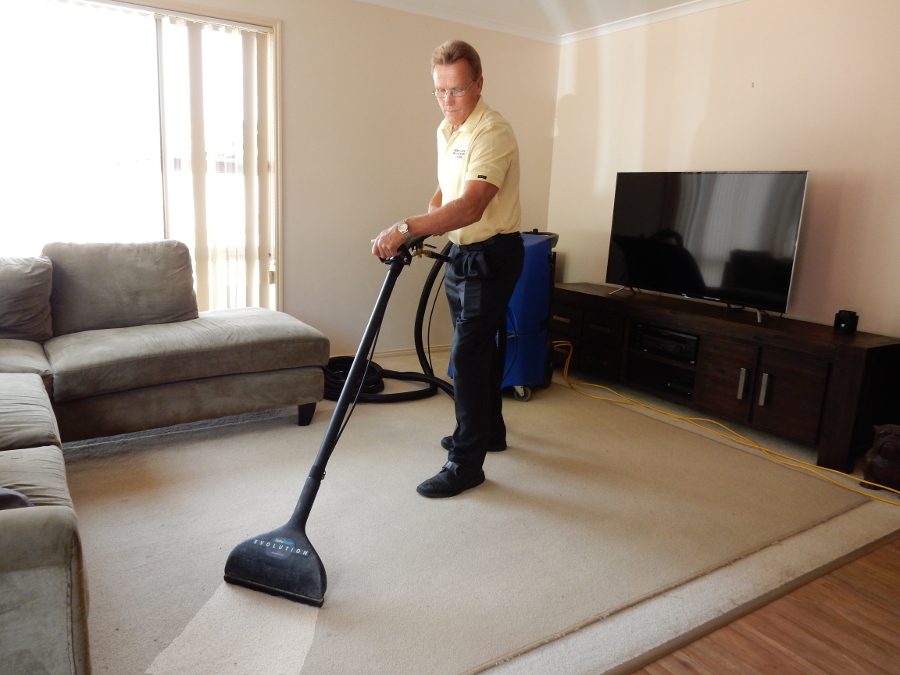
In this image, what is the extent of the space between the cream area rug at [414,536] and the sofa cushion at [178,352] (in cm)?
31

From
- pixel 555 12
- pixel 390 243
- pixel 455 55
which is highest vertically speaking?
pixel 555 12

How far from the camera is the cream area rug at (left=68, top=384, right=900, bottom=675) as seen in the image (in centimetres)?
156

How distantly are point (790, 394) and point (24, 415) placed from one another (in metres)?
2.87

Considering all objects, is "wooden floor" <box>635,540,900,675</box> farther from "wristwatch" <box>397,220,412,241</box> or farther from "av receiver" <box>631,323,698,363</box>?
"av receiver" <box>631,323,698,363</box>

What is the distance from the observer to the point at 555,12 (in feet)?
13.1

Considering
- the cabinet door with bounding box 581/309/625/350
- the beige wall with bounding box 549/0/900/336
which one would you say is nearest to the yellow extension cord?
the cabinet door with bounding box 581/309/625/350

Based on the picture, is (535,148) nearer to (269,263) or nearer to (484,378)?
(269,263)

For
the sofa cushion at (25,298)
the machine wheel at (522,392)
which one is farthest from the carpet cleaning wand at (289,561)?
the machine wheel at (522,392)

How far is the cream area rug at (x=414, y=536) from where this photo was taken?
1.56 metres

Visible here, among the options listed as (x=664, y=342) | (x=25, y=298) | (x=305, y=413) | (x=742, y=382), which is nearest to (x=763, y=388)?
(x=742, y=382)

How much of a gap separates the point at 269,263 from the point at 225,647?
2.54 metres

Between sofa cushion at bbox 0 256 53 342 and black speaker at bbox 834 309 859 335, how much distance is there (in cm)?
338

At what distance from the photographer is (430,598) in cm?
176

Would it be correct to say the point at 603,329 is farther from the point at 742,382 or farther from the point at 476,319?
the point at 476,319
